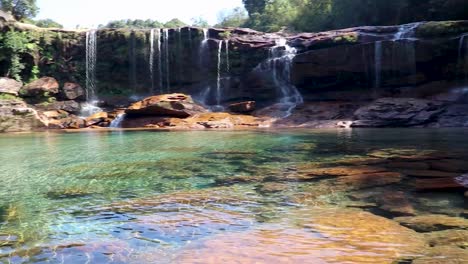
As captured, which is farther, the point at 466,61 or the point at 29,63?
the point at 29,63

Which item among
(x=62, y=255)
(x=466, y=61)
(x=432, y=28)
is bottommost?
(x=62, y=255)

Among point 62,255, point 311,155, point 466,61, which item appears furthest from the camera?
point 466,61

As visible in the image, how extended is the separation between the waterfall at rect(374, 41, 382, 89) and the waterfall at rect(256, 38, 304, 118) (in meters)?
4.17

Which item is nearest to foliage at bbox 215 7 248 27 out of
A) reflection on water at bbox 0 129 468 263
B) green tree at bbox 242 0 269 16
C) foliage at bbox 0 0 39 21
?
green tree at bbox 242 0 269 16

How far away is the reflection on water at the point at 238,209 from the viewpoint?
3709 mm

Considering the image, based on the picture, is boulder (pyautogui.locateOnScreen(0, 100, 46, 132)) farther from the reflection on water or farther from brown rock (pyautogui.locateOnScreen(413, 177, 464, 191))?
brown rock (pyautogui.locateOnScreen(413, 177, 464, 191))

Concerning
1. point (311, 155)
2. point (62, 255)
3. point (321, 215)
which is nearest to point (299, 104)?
point (311, 155)

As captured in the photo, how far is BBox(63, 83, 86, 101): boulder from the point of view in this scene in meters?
26.8

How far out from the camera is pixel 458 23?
22.8 m

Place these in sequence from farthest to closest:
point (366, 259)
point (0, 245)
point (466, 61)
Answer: point (466, 61), point (0, 245), point (366, 259)

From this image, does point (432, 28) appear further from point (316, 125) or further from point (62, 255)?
point (62, 255)

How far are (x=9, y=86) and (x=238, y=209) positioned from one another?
2411cm

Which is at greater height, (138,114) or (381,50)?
(381,50)

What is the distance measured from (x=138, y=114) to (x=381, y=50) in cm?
1326
